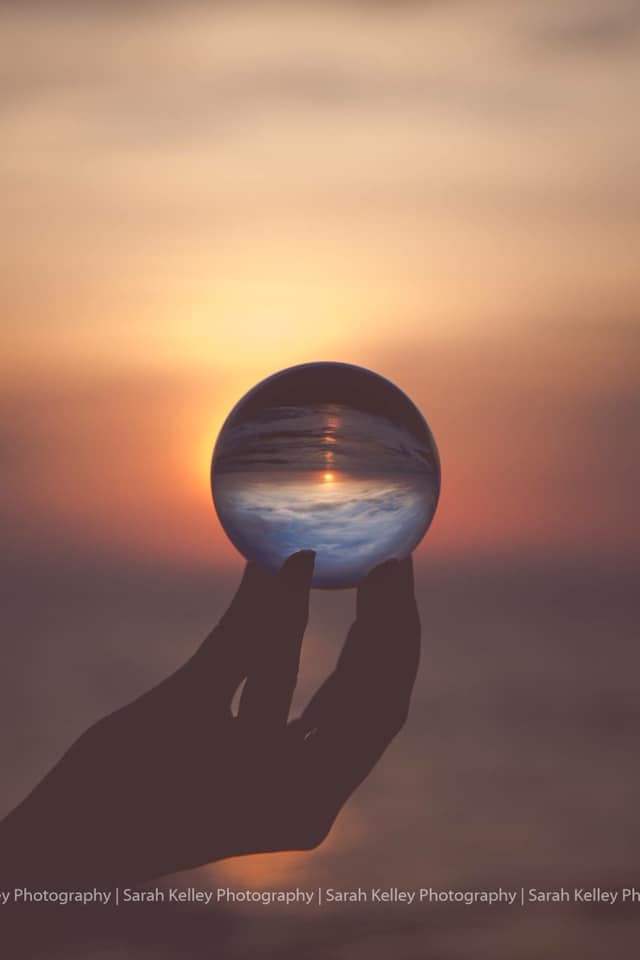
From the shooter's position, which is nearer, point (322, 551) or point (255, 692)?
point (255, 692)

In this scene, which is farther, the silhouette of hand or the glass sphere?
the glass sphere

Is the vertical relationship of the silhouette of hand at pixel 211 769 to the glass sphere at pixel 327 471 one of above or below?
below

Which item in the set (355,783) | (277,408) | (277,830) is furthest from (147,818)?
(277,408)

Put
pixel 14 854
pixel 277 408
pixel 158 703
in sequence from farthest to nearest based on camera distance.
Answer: pixel 277 408, pixel 158 703, pixel 14 854

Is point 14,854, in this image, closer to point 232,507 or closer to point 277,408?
point 232,507

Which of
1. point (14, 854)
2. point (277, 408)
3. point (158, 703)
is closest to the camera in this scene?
point (14, 854)
